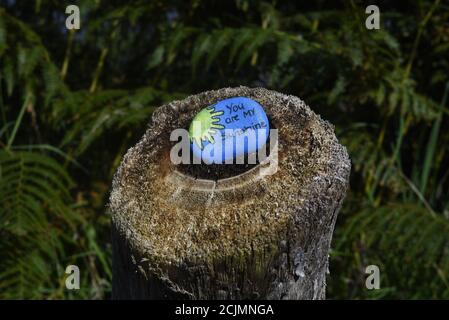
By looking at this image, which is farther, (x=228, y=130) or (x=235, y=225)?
(x=228, y=130)

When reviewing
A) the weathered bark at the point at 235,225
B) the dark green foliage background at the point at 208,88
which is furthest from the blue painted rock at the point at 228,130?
the dark green foliage background at the point at 208,88

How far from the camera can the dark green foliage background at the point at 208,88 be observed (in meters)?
2.85

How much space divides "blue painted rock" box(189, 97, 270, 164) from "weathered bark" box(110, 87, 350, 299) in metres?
0.05

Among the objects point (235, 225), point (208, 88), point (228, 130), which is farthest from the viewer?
point (208, 88)

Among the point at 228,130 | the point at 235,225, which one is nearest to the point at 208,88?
the point at 228,130

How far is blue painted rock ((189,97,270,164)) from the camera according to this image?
64.1 inches

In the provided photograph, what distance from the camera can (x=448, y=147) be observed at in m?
3.36

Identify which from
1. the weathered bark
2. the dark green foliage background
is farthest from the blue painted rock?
the dark green foliage background

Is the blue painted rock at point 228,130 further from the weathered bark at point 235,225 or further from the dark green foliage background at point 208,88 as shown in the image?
the dark green foliage background at point 208,88

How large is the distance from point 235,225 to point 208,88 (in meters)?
1.70

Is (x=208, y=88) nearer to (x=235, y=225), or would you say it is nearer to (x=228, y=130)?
(x=228, y=130)

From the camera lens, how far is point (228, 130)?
1.66 metres

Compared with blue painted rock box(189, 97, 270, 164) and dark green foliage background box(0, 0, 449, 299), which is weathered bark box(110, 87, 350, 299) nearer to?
blue painted rock box(189, 97, 270, 164)

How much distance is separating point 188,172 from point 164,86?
1.66 metres
